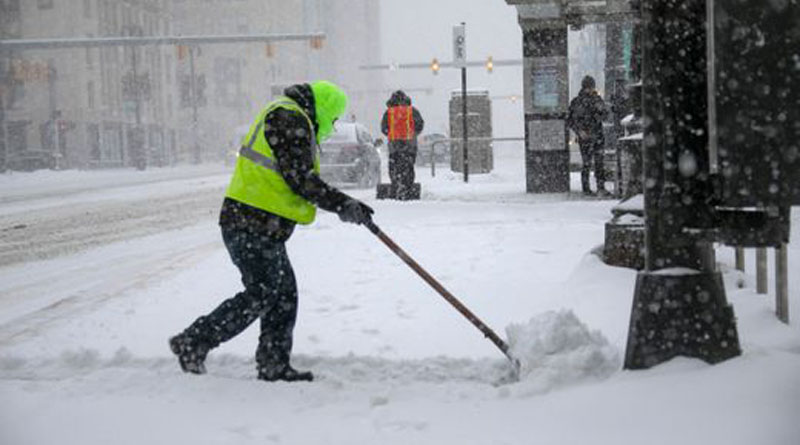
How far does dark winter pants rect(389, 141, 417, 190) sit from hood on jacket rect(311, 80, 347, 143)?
32.7 feet

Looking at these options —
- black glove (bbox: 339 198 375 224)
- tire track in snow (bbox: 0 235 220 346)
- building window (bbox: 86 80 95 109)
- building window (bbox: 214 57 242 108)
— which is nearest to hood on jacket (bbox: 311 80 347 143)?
black glove (bbox: 339 198 375 224)

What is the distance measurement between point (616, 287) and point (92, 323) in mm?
3674

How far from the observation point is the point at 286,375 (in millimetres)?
4773

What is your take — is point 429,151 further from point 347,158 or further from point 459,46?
point 347,158

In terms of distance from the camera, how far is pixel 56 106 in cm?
5128

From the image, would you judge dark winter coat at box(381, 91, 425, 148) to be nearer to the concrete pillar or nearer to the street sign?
the street sign

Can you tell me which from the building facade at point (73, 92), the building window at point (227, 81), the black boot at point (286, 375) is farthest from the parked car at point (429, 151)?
A: the building window at point (227, 81)

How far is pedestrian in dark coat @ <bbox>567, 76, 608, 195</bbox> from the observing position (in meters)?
14.5

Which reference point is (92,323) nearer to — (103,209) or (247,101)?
(103,209)

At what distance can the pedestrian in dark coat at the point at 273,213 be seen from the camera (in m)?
4.55

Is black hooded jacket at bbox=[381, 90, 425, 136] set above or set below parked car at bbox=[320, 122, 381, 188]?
above

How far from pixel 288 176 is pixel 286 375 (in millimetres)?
1053

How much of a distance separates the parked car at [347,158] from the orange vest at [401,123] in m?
4.15

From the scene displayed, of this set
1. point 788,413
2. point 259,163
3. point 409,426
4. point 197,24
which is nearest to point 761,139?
point 788,413
